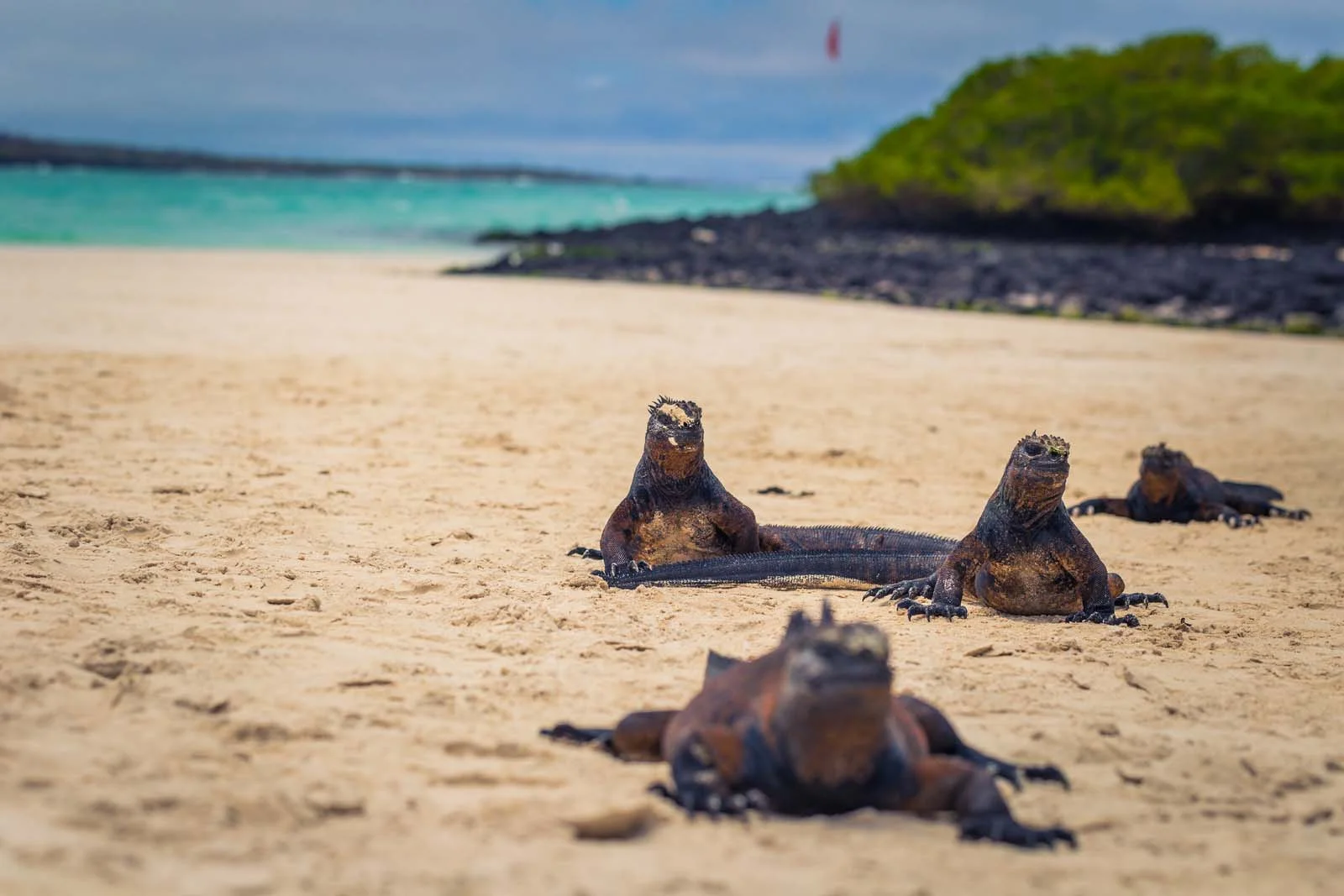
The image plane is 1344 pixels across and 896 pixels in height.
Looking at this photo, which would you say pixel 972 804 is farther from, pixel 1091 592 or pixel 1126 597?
pixel 1126 597

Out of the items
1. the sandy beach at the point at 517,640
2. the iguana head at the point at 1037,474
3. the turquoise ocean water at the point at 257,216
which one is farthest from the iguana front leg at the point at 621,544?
the turquoise ocean water at the point at 257,216

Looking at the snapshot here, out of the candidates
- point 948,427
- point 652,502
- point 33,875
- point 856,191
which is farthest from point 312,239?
point 33,875

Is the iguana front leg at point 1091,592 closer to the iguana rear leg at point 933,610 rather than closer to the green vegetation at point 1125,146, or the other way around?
the iguana rear leg at point 933,610

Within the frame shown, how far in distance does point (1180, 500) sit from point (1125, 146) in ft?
116

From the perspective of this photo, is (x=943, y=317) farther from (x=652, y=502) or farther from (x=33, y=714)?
(x=33, y=714)

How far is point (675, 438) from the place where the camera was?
20.0 ft

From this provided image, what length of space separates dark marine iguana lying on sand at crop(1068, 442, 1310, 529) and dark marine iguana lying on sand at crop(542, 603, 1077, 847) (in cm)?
516

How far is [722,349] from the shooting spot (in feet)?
48.9

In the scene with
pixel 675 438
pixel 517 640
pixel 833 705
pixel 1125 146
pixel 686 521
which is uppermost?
pixel 1125 146

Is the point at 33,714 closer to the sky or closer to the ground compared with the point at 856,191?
closer to the ground

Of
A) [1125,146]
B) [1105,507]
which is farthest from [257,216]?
[1105,507]

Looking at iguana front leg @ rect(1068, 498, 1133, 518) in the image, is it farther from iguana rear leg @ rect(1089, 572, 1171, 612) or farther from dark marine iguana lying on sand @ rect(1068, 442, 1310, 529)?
iguana rear leg @ rect(1089, 572, 1171, 612)

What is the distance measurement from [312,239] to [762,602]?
36711 millimetres

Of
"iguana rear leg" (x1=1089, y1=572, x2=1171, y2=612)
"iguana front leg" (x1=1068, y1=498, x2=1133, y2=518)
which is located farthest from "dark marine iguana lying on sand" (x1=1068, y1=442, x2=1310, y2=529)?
"iguana rear leg" (x1=1089, y1=572, x2=1171, y2=612)
